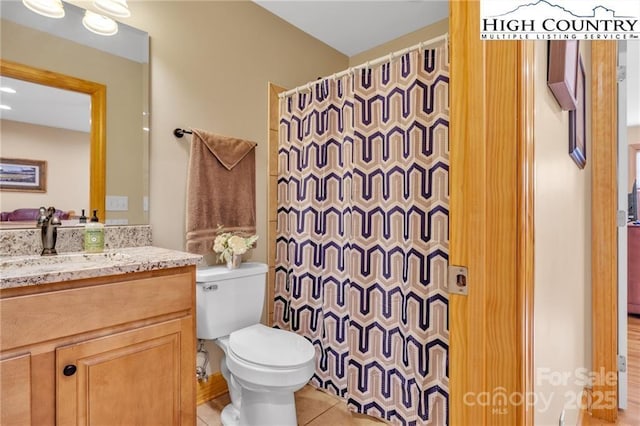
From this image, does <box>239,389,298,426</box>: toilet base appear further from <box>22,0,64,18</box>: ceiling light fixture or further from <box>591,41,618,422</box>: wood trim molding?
<box>22,0,64,18</box>: ceiling light fixture

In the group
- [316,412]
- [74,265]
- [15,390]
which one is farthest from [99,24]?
[316,412]

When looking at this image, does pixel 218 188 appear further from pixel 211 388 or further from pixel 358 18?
pixel 358 18

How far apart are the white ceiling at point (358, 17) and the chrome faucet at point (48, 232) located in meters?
1.81

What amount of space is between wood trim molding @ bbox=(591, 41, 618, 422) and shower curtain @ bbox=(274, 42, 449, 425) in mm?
954

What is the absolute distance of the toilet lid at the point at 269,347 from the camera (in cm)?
143

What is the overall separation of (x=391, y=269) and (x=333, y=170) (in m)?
0.71

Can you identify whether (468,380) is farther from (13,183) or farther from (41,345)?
(13,183)

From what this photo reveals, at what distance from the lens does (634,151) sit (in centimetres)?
555

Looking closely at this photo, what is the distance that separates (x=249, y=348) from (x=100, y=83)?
149cm

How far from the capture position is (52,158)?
1.43m

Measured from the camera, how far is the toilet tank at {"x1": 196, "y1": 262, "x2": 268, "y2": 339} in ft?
5.42

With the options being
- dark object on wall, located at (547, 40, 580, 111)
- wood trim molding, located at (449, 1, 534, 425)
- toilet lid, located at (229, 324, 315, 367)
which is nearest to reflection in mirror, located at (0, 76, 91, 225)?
toilet lid, located at (229, 324, 315, 367)

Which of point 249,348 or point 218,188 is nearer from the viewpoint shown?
point 249,348

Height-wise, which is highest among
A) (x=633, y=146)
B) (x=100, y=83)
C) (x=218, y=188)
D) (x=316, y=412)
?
(x=633, y=146)
